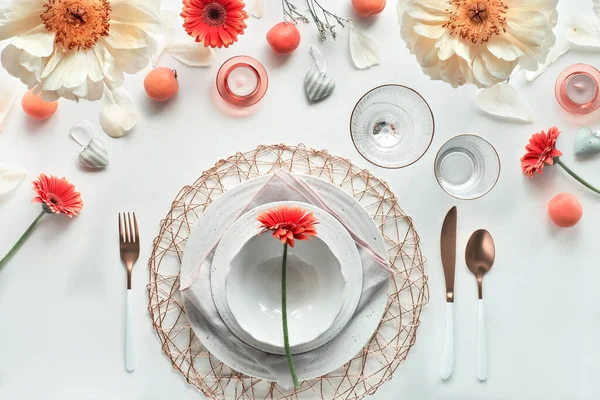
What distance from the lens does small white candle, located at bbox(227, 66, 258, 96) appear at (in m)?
1.04

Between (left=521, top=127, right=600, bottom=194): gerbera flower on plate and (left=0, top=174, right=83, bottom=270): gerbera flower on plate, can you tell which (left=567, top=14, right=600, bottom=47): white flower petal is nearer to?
(left=521, top=127, right=600, bottom=194): gerbera flower on plate

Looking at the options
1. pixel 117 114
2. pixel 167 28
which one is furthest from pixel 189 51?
pixel 117 114

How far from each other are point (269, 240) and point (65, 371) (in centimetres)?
46


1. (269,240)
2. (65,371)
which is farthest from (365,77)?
(65,371)

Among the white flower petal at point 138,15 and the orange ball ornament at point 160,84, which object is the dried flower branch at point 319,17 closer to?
the orange ball ornament at point 160,84

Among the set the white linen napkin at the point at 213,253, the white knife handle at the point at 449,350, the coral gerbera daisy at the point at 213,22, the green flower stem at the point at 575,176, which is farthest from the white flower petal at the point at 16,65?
the green flower stem at the point at 575,176

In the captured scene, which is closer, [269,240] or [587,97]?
[269,240]

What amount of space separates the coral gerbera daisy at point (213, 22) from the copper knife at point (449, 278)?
523 mm

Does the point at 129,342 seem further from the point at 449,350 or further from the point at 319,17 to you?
the point at 319,17

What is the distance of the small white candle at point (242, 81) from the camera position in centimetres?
104

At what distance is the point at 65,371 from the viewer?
1027 millimetres

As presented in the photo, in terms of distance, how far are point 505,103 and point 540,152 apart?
117 mm

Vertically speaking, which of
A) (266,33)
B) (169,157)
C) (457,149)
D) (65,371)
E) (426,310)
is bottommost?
(65,371)

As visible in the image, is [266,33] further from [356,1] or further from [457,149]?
[457,149]
